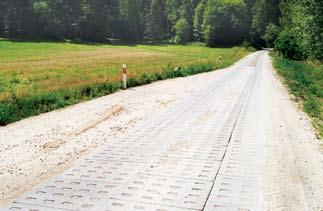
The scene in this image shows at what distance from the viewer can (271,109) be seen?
11.1 m

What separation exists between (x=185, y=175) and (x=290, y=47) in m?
41.7

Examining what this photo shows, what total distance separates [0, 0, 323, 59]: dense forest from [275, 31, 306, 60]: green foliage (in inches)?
1172

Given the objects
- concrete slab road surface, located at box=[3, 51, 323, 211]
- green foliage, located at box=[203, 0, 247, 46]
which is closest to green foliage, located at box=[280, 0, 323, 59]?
concrete slab road surface, located at box=[3, 51, 323, 211]

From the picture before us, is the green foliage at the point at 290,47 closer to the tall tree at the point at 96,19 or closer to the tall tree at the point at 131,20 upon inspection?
the tall tree at the point at 96,19

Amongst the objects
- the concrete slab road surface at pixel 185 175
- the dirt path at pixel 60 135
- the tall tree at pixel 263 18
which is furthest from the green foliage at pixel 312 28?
the tall tree at pixel 263 18

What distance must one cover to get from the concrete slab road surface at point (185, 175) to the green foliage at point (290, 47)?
36.2 meters

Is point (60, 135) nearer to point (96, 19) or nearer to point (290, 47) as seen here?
point (290, 47)

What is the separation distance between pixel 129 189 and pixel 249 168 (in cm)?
208

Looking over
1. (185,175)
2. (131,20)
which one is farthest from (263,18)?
(185,175)

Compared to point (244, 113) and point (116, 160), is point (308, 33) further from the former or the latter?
point (116, 160)

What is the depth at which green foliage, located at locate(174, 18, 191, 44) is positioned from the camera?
117750mm

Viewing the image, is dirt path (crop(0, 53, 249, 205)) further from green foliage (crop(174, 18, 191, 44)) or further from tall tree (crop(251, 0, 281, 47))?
green foliage (crop(174, 18, 191, 44))

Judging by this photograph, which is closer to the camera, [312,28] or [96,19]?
[312,28]

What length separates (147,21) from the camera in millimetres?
124750
